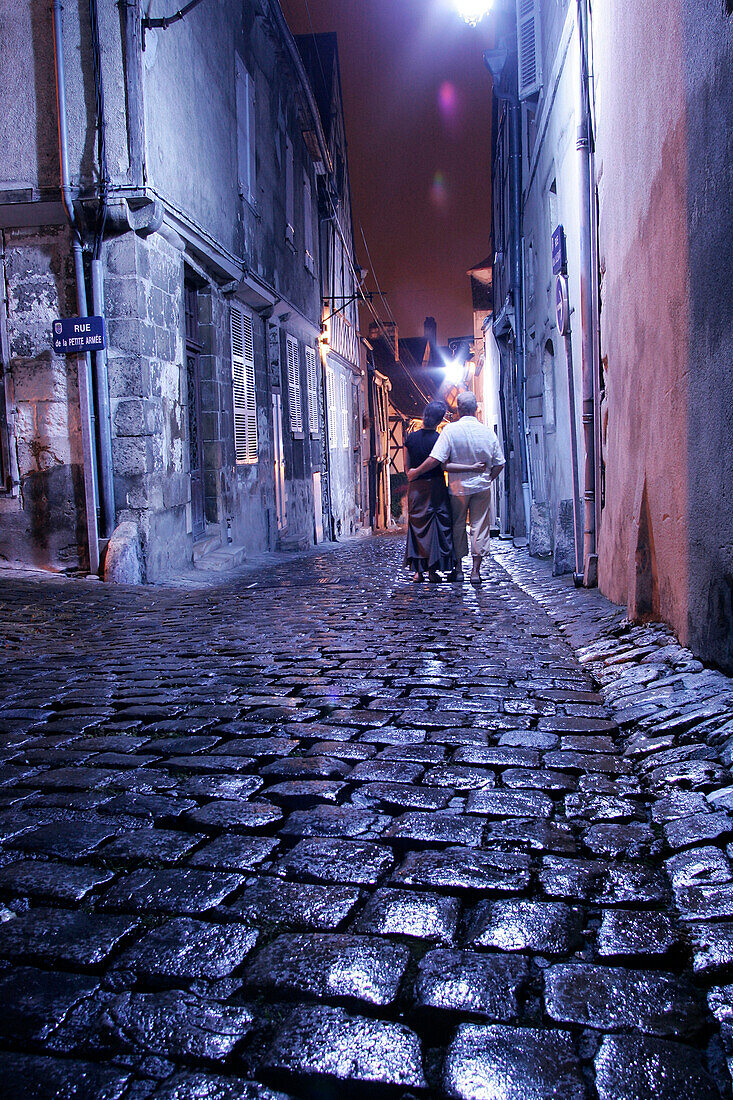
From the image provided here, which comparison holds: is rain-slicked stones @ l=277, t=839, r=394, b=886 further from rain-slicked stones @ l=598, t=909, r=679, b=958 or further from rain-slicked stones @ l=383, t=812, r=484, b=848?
rain-slicked stones @ l=598, t=909, r=679, b=958

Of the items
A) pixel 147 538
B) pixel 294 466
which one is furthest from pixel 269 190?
pixel 147 538

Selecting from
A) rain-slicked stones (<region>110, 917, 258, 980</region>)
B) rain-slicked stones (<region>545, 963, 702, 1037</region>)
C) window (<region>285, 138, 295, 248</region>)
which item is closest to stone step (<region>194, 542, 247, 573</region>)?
window (<region>285, 138, 295, 248</region>)

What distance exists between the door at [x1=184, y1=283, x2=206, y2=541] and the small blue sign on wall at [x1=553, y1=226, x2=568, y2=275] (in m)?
4.82

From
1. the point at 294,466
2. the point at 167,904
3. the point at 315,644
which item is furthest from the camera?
the point at 294,466

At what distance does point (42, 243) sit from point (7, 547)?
3.09m

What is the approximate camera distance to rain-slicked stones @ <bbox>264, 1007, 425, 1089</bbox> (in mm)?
1299

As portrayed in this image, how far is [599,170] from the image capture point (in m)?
6.00

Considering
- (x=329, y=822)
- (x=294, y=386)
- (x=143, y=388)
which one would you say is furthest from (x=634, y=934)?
(x=294, y=386)

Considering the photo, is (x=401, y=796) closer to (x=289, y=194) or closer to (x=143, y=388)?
(x=143, y=388)

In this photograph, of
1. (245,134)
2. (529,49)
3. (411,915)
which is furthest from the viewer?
(245,134)

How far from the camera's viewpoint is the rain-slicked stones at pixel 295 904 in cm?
178

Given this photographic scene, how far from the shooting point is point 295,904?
185 centimetres

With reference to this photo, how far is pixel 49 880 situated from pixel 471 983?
3.41 ft

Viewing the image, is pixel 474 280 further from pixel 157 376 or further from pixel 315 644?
pixel 315 644
